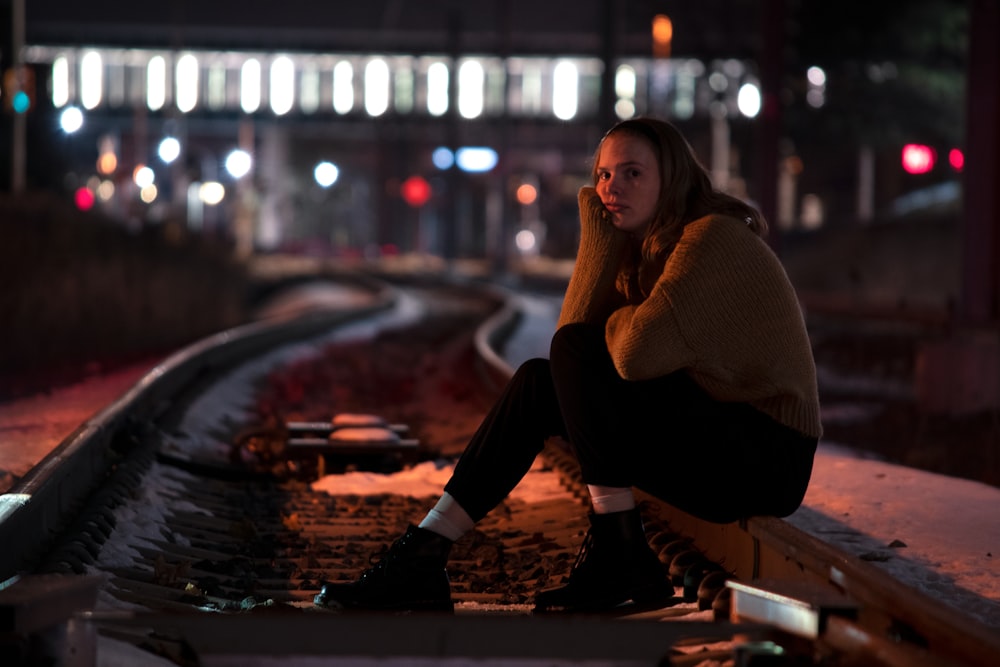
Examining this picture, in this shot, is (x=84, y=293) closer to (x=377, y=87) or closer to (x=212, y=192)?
(x=377, y=87)

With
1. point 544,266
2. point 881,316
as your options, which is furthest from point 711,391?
point 544,266

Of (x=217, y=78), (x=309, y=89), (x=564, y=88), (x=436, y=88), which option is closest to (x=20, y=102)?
(x=309, y=89)

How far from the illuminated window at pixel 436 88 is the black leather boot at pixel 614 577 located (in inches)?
3025

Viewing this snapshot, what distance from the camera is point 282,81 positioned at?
79.6 metres

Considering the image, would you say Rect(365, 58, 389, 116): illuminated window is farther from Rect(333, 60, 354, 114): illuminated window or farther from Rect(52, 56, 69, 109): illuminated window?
Rect(52, 56, 69, 109): illuminated window

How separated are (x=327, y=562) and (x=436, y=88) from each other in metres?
77.3

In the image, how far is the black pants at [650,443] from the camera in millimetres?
4176

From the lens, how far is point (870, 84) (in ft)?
133

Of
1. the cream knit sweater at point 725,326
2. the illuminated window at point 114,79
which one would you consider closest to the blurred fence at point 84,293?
the cream knit sweater at point 725,326

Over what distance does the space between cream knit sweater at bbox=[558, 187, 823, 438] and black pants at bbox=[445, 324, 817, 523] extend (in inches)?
2.9

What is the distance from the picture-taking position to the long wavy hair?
13.9ft

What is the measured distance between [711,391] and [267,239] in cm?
8078

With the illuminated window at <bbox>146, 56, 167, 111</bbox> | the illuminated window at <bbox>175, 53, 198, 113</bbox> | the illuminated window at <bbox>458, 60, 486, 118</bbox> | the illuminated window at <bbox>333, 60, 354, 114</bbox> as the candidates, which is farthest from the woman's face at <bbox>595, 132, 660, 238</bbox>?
the illuminated window at <bbox>146, 56, 167, 111</bbox>

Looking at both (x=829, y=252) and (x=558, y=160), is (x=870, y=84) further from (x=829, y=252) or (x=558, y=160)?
(x=558, y=160)
